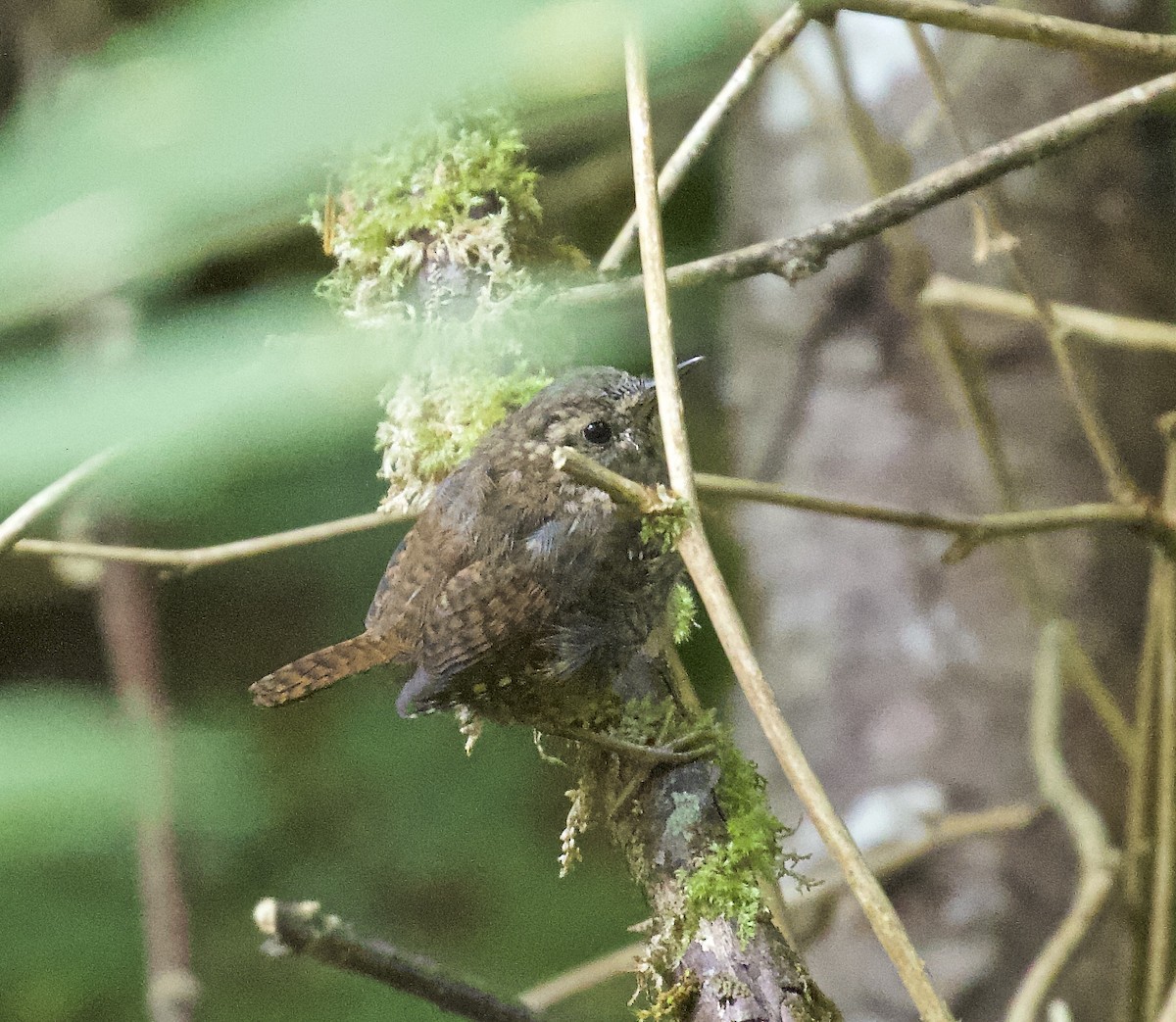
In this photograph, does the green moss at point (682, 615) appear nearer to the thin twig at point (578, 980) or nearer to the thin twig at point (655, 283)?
the thin twig at point (655, 283)

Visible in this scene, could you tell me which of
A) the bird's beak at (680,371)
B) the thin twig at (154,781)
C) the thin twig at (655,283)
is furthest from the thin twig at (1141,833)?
the thin twig at (154,781)

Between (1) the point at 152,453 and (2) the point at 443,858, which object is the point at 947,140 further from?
(1) the point at 152,453

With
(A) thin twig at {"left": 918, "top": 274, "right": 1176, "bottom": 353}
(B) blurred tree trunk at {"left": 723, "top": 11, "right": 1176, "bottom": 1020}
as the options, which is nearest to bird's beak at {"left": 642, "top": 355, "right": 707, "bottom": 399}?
(A) thin twig at {"left": 918, "top": 274, "right": 1176, "bottom": 353}

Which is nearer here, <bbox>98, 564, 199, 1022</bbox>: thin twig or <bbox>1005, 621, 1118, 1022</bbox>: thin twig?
<bbox>98, 564, 199, 1022</bbox>: thin twig

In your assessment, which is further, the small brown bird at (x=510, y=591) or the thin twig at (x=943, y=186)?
the thin twig at (x=943, y=186)

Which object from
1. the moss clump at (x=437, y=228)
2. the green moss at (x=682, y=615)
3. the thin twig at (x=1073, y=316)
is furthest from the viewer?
the thin twig at (x=1073, y=316)

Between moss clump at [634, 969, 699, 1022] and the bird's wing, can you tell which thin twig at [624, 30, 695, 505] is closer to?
the bird's wing

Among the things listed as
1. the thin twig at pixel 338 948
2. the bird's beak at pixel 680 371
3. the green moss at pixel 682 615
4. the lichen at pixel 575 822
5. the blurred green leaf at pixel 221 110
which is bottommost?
the thin twig at pixel 338 948
